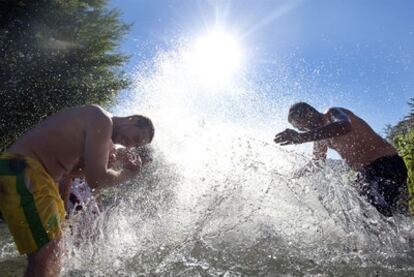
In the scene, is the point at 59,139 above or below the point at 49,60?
below

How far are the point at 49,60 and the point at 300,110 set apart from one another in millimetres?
9966

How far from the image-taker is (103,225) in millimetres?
4570

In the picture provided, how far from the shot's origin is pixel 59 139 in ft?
9.00

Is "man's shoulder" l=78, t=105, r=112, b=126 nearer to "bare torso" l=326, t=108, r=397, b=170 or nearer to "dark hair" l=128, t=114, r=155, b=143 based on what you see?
"dark hair" l=128, t=114, r=155, b=143

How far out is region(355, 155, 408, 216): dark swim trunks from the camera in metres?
4.33

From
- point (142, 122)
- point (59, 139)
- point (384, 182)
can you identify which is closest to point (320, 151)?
point (384, 182)

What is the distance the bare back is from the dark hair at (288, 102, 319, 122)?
2570 mm

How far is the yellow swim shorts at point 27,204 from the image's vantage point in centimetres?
243

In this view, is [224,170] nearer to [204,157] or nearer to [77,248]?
[204,157]

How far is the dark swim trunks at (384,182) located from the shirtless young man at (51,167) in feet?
8.16

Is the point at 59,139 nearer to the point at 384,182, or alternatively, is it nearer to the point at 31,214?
the point at 31,214

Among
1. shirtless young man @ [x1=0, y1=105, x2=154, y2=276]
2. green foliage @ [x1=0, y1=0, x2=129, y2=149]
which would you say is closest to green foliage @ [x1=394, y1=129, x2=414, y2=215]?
shirtless young man @ [x1=0, y1=105, x2=154, y2=276]

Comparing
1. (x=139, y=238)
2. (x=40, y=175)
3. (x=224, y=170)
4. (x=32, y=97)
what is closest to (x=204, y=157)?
(x=224, y=170)

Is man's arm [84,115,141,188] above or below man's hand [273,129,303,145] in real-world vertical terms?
below
